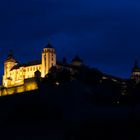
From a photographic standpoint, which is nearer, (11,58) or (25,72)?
(25,72)

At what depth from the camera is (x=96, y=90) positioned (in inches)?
2117

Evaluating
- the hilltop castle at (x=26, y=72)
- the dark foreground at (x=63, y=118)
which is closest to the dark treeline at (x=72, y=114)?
the dark foreground at (x=63, y=118)

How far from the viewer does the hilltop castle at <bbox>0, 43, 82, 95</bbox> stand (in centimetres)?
7512

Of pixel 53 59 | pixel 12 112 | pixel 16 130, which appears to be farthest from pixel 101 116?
pixel 53 59

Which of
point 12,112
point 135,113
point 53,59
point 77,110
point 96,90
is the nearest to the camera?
point 135,113

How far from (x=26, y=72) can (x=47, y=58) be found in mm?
3635

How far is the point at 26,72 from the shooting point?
80875mm

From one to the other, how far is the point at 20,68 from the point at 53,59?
5.38 metres

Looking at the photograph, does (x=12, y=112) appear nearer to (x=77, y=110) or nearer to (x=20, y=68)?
(x=77, y=110)

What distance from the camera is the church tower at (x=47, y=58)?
77812mm

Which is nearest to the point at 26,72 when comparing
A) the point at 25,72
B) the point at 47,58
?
the point at 25,72

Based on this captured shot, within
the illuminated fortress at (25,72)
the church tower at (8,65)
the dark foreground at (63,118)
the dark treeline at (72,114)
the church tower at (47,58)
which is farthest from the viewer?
the church tower at (8,65)

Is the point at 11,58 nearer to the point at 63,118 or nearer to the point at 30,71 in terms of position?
the point at 30,71

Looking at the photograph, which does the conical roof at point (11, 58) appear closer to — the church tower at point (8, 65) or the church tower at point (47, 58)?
the church tower at point (8, 65)
